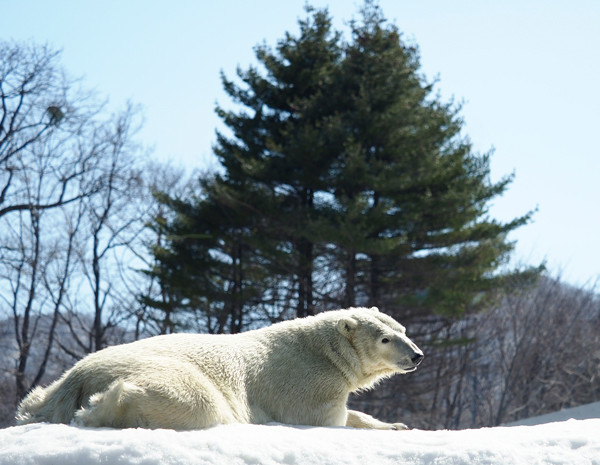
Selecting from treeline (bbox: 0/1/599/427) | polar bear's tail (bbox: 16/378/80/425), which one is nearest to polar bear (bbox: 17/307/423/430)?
polar bear's tail (bbox: 16/378/80/425)

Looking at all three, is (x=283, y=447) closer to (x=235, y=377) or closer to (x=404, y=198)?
(x=235, y=377)

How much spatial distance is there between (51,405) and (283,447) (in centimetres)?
169

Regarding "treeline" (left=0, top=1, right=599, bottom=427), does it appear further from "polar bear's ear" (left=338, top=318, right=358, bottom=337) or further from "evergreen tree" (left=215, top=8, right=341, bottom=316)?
"polar bear's ear" (left=338, top=318, right=358, bottom=337)

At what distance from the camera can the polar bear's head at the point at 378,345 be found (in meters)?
5.64

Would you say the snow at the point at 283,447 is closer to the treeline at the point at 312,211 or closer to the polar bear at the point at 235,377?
the polar bear at the point at 235,377

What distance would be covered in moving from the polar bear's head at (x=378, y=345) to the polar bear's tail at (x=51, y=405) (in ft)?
6.93

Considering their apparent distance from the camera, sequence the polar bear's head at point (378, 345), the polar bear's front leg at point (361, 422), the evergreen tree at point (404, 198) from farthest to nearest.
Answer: the evergreen tree at point (404, 198) → the polar bear's head at point (378, 345) → the polar bear's front leg at point (361, 422)

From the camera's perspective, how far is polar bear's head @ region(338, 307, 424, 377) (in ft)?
18.5

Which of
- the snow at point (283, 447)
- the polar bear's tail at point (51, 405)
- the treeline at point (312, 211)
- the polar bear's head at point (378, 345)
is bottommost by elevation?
the snow at point (283, 447)

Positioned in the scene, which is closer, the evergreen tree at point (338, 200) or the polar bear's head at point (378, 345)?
the polar bear's head at point (378, 345)

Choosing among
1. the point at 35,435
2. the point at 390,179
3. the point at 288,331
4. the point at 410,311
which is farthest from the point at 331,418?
the point at 410,311

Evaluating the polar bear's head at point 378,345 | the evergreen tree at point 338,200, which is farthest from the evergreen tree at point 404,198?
the polar bear's head at point 378,345

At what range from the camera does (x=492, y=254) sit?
20500 mm

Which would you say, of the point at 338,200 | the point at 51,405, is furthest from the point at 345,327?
the point at 338,200
